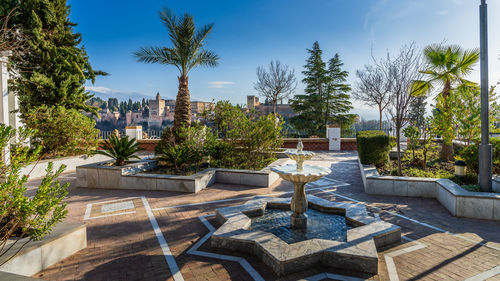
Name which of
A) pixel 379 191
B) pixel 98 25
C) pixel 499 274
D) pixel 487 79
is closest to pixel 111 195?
pixel 379 191

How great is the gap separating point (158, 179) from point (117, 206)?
1.40 m

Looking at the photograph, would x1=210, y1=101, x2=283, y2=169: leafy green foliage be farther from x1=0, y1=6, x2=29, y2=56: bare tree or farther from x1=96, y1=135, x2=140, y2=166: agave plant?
x1=0, y1=6, x2=29, y2=56: bare tree

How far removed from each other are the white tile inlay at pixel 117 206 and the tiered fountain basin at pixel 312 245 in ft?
7.55

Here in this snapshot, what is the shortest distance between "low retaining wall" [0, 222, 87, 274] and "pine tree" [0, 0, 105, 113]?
9.50 m

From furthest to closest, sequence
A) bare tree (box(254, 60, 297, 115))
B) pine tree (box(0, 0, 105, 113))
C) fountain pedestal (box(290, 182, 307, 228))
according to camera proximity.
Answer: bare tree (box(254, 60, 297, 115)), pine tree (box(0, 0, 105, 113)), fountain pedestal (box(290, 182, 307, 228))

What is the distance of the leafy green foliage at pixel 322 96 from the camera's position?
89.0 feet

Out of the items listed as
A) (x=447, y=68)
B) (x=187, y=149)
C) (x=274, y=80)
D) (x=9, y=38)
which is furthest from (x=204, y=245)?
(x=274, y=80)

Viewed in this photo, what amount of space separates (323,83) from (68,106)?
23342 mm

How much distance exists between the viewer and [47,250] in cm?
292

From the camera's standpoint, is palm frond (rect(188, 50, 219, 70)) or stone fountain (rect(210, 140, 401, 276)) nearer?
stone fountain (rect(210, 140, 401, 276))

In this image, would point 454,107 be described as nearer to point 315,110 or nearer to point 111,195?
point 111,195

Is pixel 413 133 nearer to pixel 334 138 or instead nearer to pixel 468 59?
pixel 468 59

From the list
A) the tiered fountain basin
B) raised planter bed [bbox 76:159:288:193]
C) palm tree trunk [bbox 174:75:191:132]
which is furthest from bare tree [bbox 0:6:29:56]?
palm tree trunk [bbox 174:75:191:132]

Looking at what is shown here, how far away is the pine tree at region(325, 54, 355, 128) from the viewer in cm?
2753
